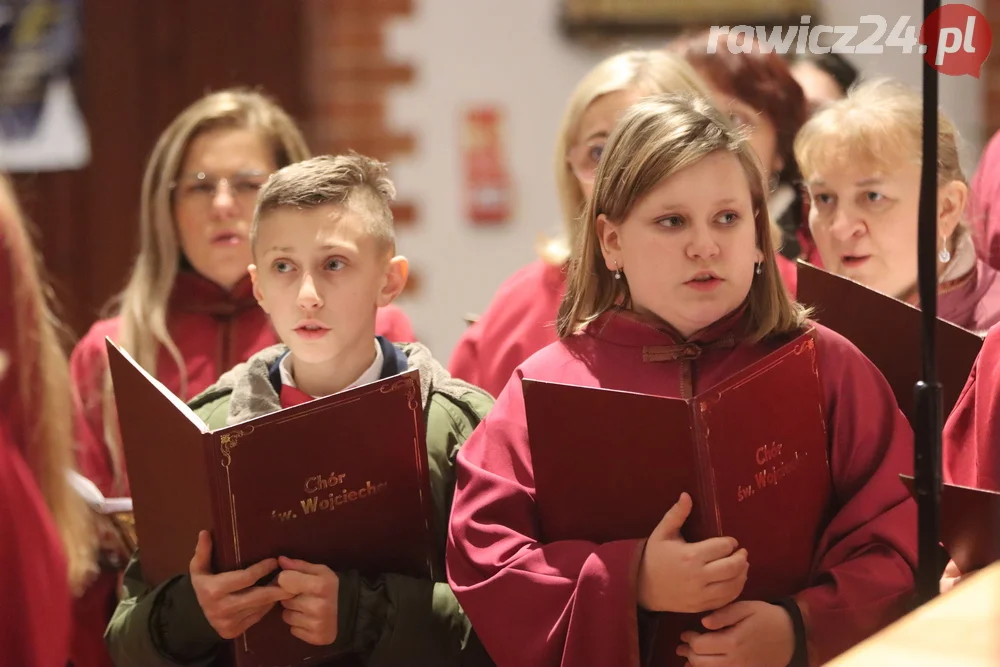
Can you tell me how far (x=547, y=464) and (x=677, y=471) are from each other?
16 centimetres

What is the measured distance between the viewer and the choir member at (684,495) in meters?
1.32

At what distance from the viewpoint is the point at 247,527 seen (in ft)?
4.79

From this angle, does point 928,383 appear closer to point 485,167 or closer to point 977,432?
point 977,432

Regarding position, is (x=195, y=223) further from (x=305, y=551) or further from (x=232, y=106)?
(x=305, y=551)

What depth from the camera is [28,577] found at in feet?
4.99

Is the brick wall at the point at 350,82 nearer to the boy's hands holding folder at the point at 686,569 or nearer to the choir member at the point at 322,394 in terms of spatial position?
the choir member at the point at 322,394

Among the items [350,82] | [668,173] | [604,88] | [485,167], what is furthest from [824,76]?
[350,82]

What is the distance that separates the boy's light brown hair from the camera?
1629mm

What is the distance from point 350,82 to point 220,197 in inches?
74.3

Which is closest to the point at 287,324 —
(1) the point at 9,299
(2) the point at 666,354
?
(1) the point at 9,299

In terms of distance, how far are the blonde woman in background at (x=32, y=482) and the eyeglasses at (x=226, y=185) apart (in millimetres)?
428

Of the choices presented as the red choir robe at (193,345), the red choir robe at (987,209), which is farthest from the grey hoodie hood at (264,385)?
the red choir robe at (987,209)

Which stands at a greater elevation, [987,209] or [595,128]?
[595,128]

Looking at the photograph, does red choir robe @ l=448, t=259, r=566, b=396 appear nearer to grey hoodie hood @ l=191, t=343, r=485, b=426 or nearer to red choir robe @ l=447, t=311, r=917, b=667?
grey hoodie hood @ l=191, t=343, r=485, b=426
